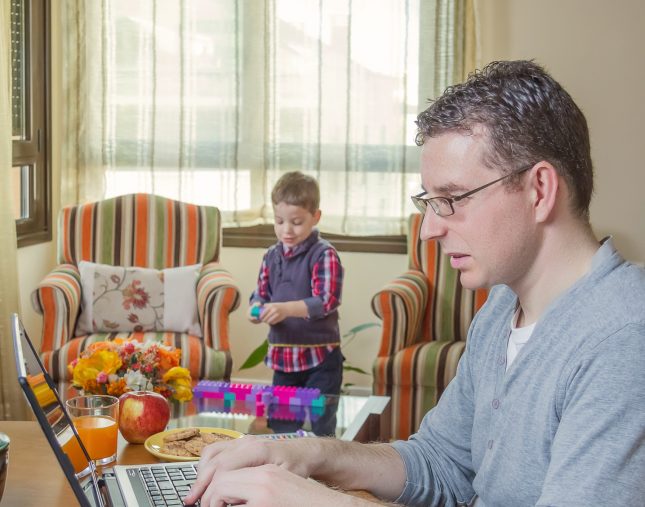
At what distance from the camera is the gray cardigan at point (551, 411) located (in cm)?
108

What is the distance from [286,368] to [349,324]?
1250 millimetres

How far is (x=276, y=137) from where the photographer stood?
15.5ft

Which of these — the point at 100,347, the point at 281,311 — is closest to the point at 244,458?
the point at 100,347

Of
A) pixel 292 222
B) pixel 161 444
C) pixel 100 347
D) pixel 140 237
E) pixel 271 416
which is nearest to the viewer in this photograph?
pixel 161 444

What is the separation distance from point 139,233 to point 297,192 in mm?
1211

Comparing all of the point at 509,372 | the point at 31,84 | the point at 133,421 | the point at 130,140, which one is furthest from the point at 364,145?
the point at 509,372

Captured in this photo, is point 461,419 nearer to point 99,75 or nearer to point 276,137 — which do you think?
point 276,137

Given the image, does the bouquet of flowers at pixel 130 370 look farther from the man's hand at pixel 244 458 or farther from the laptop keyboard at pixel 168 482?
the man's hand at pixel 244 458

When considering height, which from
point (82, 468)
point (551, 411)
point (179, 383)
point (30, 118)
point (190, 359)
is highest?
point (30, 118)

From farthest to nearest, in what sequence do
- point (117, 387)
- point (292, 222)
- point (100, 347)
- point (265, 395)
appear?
point (292, 222) < point (265, 395) < point (100, 347) < point (117, 387)

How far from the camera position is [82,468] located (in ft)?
4.15

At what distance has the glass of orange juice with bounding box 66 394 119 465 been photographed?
161 centimetres

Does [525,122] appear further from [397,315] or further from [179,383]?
[397,315]

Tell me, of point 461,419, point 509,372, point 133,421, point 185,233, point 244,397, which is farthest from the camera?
point 185,233
